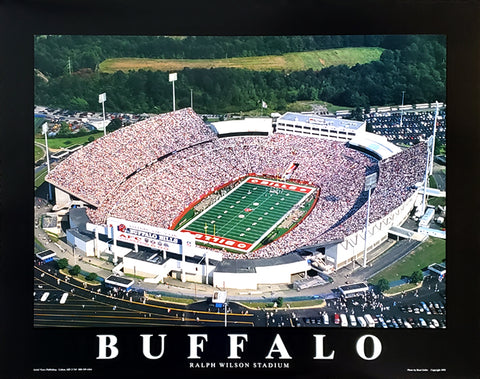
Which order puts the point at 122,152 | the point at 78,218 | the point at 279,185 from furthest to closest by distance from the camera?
the point at 279,185 → the point at 122,152 → the point at 78,218

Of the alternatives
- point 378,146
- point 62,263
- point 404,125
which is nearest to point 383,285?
point 404,125

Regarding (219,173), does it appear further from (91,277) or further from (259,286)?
(91,277)

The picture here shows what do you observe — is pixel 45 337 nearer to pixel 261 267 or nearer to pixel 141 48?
pixel 261 267

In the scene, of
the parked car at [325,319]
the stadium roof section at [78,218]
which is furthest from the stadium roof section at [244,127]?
the parked car at [325,319]

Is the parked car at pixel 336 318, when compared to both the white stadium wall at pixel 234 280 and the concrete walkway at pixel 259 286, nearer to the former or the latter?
the concrete walkway at pixel 259 286

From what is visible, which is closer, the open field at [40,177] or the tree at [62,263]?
the open field at [40,177]

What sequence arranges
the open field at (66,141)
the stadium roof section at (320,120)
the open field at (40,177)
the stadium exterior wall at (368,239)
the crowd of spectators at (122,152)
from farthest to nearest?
the stadium roof section at (320,120)
the crowd of spectators at (122,152)
the open field at (66,141)
the stadium exterior wall at (368,239)
the open field at (40,177)

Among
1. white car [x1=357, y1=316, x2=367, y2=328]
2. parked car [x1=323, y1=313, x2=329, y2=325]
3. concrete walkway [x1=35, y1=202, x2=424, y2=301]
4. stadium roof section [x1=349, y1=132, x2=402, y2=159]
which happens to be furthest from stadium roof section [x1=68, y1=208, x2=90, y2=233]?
stadium roof section [x1=349, y1=132, x2=402, y2=159]
